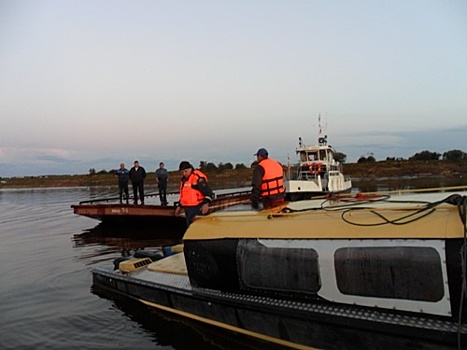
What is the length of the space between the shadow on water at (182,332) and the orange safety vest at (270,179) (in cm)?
258

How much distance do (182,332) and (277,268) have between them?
1.93m

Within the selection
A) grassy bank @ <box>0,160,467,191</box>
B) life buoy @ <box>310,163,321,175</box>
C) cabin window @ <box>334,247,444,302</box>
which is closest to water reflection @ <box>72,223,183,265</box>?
cabin window @ <box>334,247,444,302</box>

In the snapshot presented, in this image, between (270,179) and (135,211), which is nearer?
(270,179)

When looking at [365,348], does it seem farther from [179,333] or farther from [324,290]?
[179,333]

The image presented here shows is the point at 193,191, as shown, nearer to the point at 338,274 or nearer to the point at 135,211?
the point at 338,274

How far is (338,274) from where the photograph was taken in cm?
390

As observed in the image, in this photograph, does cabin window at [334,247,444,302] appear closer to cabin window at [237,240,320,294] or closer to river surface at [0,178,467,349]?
cabin window at [237,240,320,294]

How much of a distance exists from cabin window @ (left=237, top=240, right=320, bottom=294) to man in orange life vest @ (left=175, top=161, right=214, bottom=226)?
328 centimetres

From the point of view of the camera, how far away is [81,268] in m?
9.23

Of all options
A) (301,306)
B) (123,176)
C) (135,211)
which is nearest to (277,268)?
(301,306)

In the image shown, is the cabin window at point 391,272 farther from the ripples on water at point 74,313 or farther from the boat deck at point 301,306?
the ripples on water at point 74,313

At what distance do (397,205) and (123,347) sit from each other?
11.9 ft

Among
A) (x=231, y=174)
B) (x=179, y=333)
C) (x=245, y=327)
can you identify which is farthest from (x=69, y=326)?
(x=231, y=174)

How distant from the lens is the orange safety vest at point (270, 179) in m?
7.28
